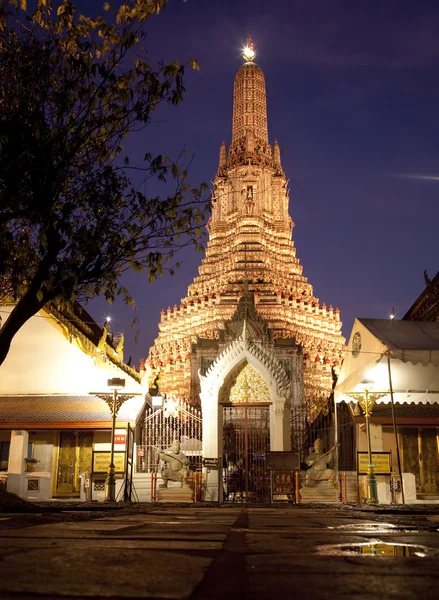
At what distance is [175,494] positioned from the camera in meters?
15.9

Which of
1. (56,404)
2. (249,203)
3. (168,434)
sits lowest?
(168,434)

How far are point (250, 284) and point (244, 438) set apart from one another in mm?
22553

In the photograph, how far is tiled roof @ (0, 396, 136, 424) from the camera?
58.2ft

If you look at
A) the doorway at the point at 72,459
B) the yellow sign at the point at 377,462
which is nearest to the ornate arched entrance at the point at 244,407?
the yellow sign at the point at 377,462

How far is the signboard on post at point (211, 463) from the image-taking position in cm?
1634

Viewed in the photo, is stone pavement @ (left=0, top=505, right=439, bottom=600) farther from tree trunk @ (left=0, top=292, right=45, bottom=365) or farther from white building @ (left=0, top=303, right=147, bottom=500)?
white building @ (left=0, top=303, right=147, bottom=500)

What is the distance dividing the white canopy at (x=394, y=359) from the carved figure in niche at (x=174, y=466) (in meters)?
4.84

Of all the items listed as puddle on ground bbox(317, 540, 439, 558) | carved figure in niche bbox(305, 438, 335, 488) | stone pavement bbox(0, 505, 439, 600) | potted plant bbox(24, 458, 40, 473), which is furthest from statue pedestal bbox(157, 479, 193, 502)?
puddle on ground bbox(317, 540, 439, 558)

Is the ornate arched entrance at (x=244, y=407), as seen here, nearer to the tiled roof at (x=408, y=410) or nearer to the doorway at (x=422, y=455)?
the tiled roof at (x=408, y=410)

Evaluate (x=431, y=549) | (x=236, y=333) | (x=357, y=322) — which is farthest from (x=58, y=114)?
(x=236, y=333)

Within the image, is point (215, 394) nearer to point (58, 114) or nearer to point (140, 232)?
point (140, 232)

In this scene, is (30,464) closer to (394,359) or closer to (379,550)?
(394,359)

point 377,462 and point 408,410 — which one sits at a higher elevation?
point 408,410

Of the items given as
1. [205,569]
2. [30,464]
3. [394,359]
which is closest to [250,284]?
[30,464]
